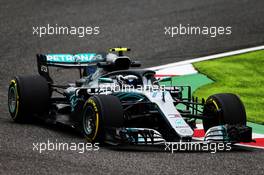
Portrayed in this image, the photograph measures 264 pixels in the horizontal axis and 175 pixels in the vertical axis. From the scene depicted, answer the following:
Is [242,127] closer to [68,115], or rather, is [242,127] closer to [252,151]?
[252,151]

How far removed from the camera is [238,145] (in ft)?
40.5

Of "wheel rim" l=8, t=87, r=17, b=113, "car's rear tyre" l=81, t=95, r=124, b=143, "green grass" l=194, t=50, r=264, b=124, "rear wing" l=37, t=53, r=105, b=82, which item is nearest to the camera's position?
"car's rear tyre" l=81, t=95, r=124, b=143

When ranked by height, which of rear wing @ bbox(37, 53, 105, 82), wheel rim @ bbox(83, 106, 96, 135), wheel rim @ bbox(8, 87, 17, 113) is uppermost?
rear wing @ bbox(37, 53, 105, 82)

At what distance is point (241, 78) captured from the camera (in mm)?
17297

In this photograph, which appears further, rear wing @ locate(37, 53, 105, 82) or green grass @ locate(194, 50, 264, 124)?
green grass @ locate(194, 50, 264, 124)

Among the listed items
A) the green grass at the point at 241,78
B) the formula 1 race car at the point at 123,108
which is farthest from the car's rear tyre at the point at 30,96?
the green grass at the point at 241,78

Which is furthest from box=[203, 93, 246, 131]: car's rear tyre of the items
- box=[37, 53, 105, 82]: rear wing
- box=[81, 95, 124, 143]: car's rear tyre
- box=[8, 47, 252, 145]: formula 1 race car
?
box=[37, 53, 105, 82]: rear wing

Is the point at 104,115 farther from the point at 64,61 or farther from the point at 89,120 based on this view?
the point at 64,61

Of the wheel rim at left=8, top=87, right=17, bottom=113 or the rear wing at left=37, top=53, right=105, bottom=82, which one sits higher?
the rear wing at left=37, top=53, right=105, bottom=82

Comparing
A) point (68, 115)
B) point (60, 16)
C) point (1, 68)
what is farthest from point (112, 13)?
point (68, 115)

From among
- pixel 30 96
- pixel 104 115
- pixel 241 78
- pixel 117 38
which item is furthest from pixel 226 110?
pixel 117 38

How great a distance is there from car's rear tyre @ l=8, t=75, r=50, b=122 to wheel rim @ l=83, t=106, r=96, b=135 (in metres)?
1.52

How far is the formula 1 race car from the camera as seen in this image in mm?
11656

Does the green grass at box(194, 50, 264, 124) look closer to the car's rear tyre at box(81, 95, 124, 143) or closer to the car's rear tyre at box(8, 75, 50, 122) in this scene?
the car's rear tyre at box(81, 95, 124, 143)
